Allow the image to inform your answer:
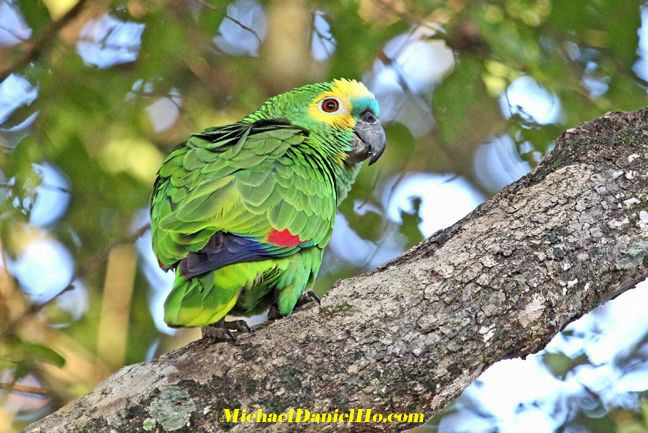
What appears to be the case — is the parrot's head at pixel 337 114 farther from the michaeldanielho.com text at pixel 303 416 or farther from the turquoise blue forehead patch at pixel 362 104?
the michaeldanielho.com text at pixel 303 416

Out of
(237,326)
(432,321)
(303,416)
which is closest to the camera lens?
(303,416)

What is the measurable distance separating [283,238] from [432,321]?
71cm

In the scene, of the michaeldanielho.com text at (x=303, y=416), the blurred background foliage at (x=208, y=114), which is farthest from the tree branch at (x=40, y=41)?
the michaeldanielho.com text at (x=303, y=416)

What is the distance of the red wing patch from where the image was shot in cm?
292

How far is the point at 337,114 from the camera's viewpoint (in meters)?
3.81

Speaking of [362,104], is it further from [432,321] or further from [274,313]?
[432,321]

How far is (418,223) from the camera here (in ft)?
14.0

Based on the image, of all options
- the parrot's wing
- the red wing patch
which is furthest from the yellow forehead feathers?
the red wing patch

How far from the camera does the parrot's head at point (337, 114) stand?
374cm

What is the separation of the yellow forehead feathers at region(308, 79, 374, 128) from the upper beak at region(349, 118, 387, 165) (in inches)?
2.2

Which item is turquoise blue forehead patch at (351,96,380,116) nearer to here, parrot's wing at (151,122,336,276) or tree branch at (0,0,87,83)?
parrot's wing at (151,122,336,276)

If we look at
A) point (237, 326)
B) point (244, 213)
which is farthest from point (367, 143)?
point (237, 326)

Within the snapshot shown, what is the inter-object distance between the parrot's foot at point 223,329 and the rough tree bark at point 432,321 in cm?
3

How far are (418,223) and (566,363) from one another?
1070mm
